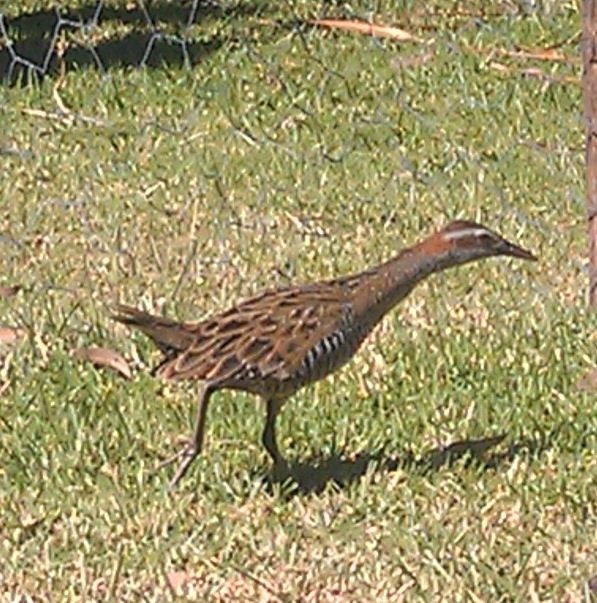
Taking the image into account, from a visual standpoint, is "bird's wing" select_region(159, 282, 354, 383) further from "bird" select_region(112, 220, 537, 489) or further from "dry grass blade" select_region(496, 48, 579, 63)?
"dry grass blade" select_region(496, 48, 579, 63)

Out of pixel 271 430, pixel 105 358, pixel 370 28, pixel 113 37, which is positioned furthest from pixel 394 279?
pixel 113 37

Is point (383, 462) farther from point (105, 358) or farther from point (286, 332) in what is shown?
point (105, 358)

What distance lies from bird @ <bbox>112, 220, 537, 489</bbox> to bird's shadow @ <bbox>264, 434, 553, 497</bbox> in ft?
0.20

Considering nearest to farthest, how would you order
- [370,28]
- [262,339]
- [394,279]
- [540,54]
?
1. [262,339]
2. [394,279]
3. [540,54]
4. [370,28]

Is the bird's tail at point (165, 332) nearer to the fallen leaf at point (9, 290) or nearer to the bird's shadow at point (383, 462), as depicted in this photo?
the bird's shadow at point (383, 462)

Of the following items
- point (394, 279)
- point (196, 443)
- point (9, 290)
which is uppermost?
point (394, 279)

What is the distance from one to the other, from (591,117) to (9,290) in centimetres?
186

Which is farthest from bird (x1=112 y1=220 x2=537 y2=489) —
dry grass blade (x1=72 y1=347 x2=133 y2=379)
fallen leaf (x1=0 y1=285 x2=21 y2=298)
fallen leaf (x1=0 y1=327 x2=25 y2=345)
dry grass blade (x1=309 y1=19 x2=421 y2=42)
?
dry grass blade (x1=309 y1=19 x2=421 y2=42)

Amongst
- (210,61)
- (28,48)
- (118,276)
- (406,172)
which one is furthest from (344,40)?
(118,276)

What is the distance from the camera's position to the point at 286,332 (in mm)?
5684

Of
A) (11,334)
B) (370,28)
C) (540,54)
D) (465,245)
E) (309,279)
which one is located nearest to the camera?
(465,245)

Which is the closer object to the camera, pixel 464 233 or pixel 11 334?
pixel 464 233

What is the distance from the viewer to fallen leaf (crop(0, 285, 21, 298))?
7.49 meters

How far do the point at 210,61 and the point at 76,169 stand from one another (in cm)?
184
